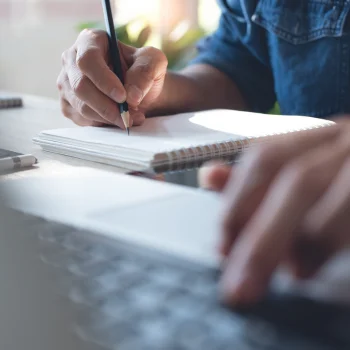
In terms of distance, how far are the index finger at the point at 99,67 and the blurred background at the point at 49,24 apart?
1959 millimetres

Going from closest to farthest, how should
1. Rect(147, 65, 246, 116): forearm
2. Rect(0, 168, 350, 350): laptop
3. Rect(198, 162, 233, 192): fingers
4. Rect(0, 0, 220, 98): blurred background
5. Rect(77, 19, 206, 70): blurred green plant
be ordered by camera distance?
Rect(0, 168, 350, 350): laptop < Rect(198, 162, 233, 192): fingers < Rect(147, 65, 246, 116): forearm < Rect(77, 19, 206, 70): blurred green plant < Rect(0, 0, 220, 98): blurred background

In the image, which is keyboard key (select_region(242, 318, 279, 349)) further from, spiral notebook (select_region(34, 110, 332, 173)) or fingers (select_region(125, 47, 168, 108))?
fingers (select_region(125, 47, 168, 108))

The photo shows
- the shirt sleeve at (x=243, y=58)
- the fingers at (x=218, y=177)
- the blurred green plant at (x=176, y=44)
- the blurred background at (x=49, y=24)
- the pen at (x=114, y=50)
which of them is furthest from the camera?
the blurred background at (x=49, y=24)

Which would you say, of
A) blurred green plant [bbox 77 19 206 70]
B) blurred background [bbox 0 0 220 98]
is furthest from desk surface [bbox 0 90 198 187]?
blurred background [bbox 0 0 220 98]

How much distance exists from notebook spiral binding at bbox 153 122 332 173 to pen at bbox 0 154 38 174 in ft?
0.45

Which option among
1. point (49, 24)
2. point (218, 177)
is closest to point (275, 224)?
point (218, 177)

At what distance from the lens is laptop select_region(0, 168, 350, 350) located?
0.79 ft

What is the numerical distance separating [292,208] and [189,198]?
0.14 meters

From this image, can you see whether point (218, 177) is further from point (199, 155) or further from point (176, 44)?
point (176, 44)

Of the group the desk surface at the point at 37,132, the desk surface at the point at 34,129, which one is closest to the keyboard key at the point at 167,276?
the desk surface at the point at 37,132

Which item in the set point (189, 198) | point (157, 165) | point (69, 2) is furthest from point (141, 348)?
point (69, 2)

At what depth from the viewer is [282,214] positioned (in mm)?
296

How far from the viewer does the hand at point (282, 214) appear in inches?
11.0

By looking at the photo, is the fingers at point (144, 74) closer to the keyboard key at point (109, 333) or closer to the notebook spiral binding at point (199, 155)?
the notebook spiral binding at point (199, 155)
